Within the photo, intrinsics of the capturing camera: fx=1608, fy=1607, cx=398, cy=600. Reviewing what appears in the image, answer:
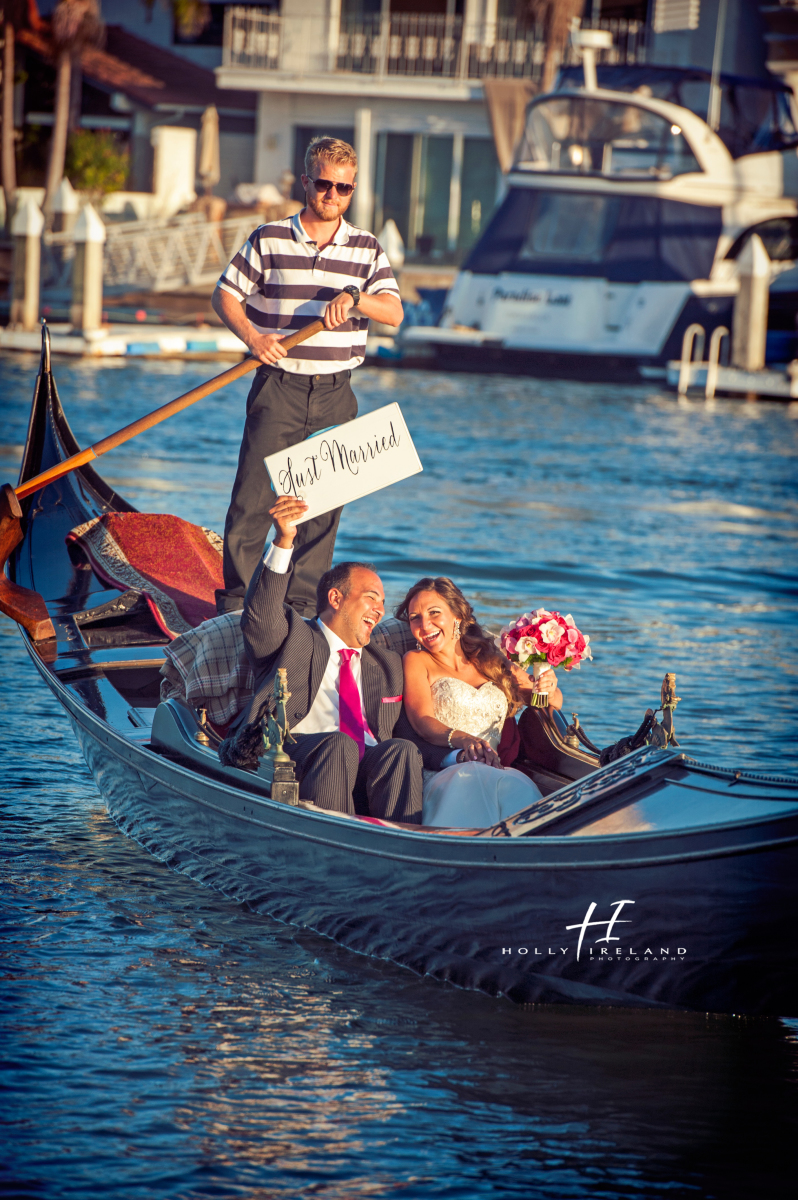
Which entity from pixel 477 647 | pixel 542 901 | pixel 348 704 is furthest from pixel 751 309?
pixel 542 901

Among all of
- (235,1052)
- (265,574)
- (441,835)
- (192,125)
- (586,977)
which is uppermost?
(192,125)

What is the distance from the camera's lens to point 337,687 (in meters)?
3.58

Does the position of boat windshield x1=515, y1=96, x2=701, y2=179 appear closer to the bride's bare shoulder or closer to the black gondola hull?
the bride's bare shoulder

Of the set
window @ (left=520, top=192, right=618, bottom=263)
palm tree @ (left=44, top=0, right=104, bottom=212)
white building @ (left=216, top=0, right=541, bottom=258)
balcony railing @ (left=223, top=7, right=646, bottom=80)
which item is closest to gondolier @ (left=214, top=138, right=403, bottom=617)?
window @ (left=520, top=192, right=618, bottom=263)

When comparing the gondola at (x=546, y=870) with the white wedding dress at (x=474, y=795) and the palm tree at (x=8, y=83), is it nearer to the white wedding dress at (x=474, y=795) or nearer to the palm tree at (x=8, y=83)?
the white wedding dress at (x=474, y=795)

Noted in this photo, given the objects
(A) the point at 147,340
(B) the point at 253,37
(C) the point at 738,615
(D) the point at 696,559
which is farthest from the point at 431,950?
(B) the point at 253,37

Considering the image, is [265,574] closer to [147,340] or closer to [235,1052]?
[235,1052]

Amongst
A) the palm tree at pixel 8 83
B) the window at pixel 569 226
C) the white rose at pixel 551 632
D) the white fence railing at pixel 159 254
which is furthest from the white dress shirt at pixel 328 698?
the palm tree at pixel 8 83

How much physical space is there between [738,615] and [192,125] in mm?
19526

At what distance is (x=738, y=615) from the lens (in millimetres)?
7414

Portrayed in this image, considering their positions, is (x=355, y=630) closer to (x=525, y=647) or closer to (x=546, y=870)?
(x=525, y=647)

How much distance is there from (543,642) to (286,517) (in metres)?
0.71

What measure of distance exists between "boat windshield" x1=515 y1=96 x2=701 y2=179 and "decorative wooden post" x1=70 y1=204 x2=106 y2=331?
5.62m

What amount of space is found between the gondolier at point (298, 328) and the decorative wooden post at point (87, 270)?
36.9 feet
